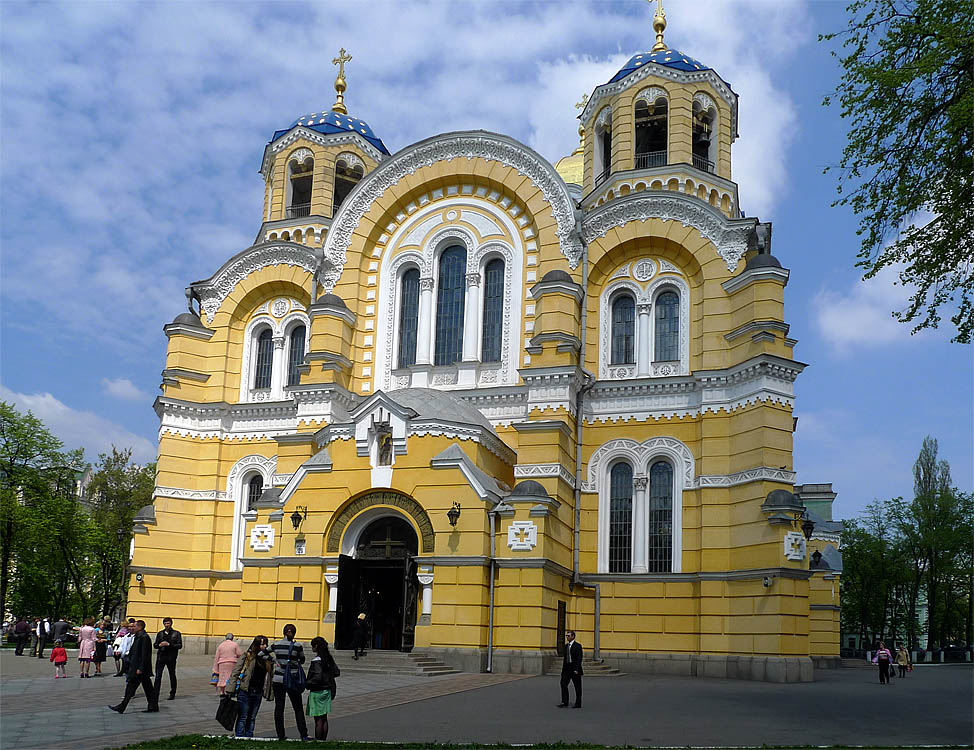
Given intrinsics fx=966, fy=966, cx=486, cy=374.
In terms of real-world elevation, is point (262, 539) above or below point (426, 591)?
above

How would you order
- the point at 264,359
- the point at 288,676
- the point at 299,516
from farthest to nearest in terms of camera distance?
the point at 264,359, the point at 299,516, the point at 288,676

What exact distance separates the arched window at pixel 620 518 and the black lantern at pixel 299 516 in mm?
9168

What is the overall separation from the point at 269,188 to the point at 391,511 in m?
17.1

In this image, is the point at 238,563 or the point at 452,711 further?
the point at 238,563

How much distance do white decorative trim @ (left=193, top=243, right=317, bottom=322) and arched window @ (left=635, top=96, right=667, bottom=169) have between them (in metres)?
12.7

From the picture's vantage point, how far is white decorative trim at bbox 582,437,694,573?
93.5 feet

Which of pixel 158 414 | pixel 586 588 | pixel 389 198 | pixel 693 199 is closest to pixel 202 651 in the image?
pixel 158 414

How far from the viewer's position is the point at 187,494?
32.9m

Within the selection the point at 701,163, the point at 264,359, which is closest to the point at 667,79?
the point at 701,163

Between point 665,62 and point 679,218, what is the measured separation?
6.46 metres

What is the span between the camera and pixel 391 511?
26.3m

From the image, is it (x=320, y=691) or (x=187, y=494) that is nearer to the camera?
(x=320, y=691)

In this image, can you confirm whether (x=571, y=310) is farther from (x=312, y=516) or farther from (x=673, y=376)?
(x=312, y=516)

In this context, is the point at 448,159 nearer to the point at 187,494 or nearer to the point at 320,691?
the point at 187,494
